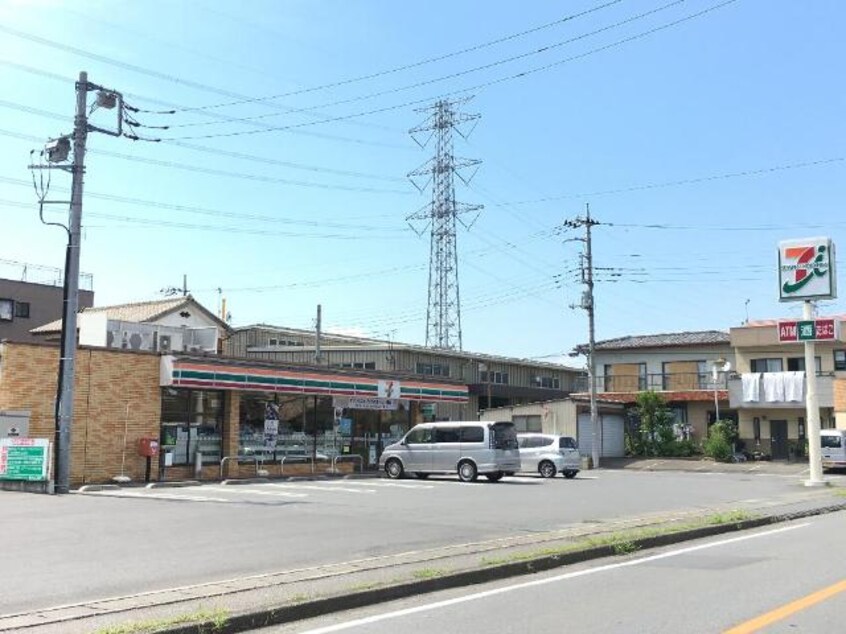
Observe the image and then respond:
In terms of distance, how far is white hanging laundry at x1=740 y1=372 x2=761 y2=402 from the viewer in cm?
4756

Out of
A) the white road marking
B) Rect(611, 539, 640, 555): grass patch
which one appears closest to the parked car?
the white road marking

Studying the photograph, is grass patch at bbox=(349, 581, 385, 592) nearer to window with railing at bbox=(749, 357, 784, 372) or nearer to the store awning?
the store awning

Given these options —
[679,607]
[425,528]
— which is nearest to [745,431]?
[425,528]

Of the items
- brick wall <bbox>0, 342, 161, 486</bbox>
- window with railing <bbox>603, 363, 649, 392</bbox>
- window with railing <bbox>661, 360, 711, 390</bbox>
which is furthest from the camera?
window with railing <bbox>603, 363, 649, 392</bbox>

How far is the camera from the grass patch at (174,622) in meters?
6.33

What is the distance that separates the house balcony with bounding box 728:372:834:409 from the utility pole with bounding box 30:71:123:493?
123 ft

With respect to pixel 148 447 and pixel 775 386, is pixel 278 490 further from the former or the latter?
pixel 775 386

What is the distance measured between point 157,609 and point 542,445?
26907 mm

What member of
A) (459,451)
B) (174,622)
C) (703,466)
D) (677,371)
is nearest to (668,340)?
(677,371)

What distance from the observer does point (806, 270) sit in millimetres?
27969

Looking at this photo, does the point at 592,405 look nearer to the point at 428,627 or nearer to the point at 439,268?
the point at 439,268

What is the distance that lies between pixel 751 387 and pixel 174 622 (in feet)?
151

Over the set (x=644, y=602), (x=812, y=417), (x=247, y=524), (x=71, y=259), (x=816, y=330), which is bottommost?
(x=247, y=524)

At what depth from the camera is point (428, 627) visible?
7004 millimetres
